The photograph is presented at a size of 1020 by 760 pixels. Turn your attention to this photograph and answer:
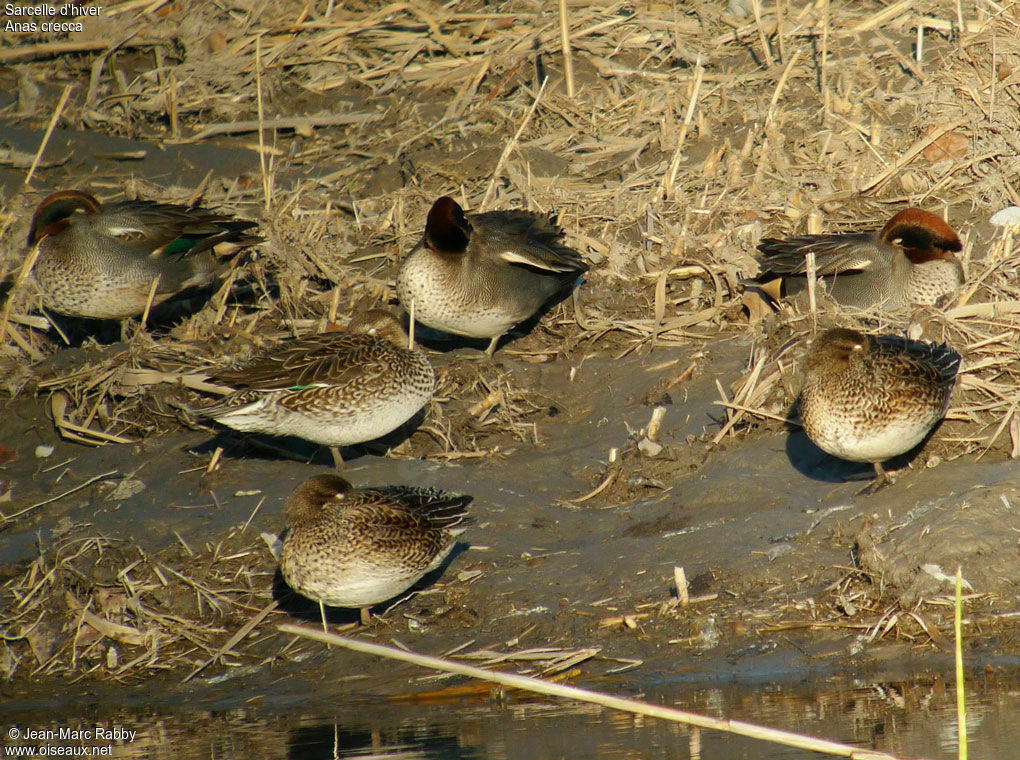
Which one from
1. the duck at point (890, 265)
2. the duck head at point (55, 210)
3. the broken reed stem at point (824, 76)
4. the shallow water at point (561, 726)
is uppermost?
the broken reed stem at point (824, 76)

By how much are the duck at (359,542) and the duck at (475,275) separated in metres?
2.27

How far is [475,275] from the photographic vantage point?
7734 mm

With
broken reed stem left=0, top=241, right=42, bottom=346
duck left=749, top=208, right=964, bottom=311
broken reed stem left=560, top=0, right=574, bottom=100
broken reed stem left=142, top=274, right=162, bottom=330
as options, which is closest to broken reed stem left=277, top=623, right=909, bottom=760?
duck left=749, top=208, right=964, bottom=311

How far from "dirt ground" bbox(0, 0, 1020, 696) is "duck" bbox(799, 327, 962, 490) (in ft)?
0.85

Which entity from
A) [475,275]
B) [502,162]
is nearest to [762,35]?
[502,162]

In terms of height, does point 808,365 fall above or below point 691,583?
above

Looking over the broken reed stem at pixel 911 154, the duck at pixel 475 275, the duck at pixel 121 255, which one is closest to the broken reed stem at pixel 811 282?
the duck at pixel 475 275

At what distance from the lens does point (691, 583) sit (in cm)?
534

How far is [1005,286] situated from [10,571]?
5.53 meters

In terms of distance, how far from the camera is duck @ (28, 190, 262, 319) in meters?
8.09

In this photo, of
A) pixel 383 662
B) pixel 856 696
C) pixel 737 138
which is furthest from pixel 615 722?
pixel 737 138

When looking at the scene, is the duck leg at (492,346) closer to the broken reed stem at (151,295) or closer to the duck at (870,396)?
the broken reed stem at (151,295)

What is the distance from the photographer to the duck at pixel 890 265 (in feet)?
23.7

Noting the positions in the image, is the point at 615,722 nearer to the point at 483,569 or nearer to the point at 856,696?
the point at 856,696
